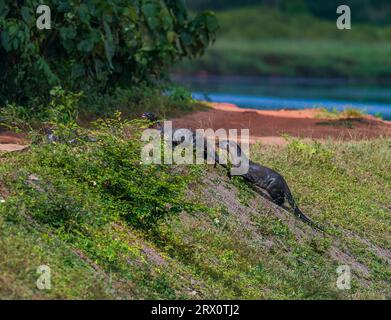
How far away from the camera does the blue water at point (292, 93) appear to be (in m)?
25.2

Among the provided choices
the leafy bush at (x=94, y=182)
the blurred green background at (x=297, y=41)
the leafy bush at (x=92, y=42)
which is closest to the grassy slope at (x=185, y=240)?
the leafy bush at (x=94, y=182)

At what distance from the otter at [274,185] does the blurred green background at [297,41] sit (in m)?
27.1

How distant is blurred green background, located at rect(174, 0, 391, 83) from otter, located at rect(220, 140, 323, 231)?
27.1 metres

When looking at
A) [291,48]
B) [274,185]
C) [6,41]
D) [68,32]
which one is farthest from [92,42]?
[291,48]

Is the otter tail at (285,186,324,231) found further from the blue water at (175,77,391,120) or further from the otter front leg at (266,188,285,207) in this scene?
the blue water at (175,77,391,120)

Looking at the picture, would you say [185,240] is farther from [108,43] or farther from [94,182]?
[108,43]

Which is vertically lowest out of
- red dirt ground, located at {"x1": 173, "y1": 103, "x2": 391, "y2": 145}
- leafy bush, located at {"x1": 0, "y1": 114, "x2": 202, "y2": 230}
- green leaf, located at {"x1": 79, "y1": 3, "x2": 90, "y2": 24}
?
red dirt ground, located at {"x1": 173, "y1": 103, "x2": 391, "y2": 145}

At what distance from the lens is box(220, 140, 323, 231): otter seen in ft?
37.3

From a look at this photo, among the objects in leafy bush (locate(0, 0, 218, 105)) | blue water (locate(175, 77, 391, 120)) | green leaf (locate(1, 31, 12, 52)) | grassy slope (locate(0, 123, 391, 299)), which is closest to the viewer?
grassy slope (locate(0, 123, 391, 299))

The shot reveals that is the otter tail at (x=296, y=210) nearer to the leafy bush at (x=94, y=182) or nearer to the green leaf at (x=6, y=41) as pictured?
the leafy bush at (x=94, y=182)

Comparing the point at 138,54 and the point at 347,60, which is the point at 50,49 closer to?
the point at 138,54

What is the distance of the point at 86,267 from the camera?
8117 millimetres

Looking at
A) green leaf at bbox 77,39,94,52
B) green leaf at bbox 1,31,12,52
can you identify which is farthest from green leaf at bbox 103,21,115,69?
green leaf at bbox 1,31,12,52

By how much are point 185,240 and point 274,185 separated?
1986 mm
